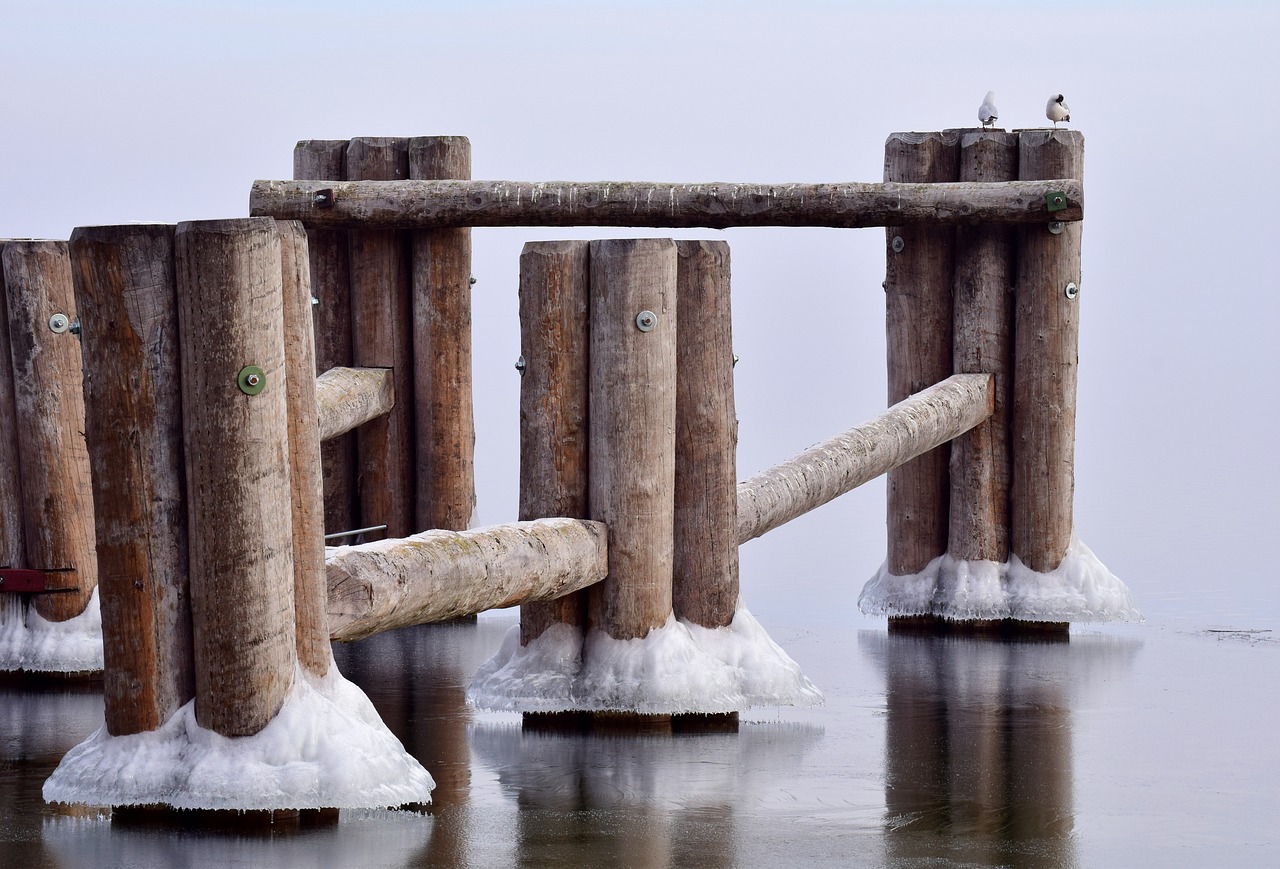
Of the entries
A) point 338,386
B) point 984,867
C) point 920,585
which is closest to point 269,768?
point 984,867

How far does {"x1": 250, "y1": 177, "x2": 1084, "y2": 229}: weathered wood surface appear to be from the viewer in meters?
8.47

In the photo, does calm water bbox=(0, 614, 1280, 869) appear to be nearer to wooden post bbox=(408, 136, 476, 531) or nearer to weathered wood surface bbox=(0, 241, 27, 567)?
weathered wood surface bbox=(0, 241, 27, 567)

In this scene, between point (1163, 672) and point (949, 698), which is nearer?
point (949, 698)

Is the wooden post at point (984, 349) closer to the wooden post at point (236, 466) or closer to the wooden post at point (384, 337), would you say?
the wooden post at point (384, 337)

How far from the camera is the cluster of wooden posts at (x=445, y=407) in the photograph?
5320 mm

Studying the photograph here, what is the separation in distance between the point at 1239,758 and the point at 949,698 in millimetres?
1274

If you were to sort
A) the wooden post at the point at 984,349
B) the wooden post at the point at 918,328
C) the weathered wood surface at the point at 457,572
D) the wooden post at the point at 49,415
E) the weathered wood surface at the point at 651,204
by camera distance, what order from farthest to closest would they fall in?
the wooden post at the point at 918,328 → the wooden post at the point at 984,349 → the weathered wood surface at the point at 651,204 → the wooden post at the point at 49,415 → the weathered wood surface at the point at 457,572

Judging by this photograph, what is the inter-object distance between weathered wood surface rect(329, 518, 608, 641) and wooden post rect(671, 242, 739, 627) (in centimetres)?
39

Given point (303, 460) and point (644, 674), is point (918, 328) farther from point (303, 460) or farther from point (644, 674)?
point (303, 460)

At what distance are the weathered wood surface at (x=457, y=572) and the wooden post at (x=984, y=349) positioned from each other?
308 centimetres

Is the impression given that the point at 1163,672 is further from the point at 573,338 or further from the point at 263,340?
the point at 263,340

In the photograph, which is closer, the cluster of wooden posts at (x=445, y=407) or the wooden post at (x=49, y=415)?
the cluster of wooden posts at (x=445, y=407)

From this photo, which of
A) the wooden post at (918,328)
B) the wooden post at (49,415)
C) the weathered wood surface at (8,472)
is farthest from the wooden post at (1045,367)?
the weathered wood surface at (8,472)

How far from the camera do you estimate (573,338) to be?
704cm
